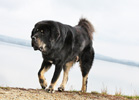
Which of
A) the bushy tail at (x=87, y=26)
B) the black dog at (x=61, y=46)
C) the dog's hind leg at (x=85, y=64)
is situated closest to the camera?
the black dog at (x=61, y=46)

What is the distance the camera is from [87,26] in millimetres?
7344

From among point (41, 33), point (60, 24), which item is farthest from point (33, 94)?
point (60, 24)

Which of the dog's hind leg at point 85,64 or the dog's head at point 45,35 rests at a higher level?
the dog's head at point 45,35

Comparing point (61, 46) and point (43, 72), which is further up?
point (61, 46)

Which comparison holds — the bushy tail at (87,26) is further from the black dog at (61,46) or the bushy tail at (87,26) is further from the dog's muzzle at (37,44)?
the dog's muzzle at (37,44)

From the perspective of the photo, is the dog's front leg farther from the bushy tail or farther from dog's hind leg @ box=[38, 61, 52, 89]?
the bushy tail

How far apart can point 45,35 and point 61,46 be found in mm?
588

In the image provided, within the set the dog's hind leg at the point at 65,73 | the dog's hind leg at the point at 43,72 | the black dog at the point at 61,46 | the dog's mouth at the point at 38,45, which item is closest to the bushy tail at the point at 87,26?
the black dog at the point at 61,46

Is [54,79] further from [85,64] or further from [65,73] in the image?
[85,64]

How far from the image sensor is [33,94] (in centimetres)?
536

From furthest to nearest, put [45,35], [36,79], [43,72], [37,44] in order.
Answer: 1. [36,79]
2. [43,72]
3. [45,35]
4. [37,44]

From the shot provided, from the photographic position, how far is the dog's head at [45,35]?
5.14m

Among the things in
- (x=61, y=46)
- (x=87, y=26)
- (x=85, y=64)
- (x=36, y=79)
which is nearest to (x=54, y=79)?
(x=61, y=46)

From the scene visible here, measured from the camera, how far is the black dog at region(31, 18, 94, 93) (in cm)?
526
